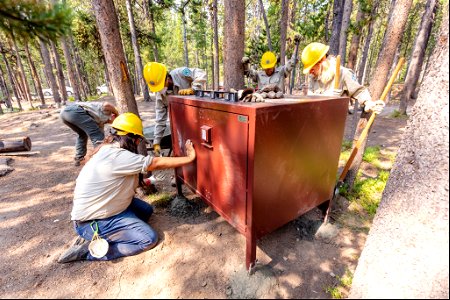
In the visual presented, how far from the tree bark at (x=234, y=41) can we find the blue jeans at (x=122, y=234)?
2.35 metres

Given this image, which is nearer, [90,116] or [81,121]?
[81,121]

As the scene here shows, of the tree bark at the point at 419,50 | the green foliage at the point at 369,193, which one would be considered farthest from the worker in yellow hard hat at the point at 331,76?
the tree bark at the point at 419,50

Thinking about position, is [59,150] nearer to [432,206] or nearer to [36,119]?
[36,119]

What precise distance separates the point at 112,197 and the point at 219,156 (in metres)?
1.49

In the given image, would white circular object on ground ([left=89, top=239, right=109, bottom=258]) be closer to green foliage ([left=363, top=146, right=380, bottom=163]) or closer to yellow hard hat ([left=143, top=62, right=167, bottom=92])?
yellow hard hat ([left=143, top=62, right=167, bottom=92])

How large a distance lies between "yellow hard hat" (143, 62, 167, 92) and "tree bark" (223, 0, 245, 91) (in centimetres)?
106

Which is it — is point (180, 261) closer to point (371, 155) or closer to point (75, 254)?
point (75, 254)

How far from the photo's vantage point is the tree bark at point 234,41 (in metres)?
3.61

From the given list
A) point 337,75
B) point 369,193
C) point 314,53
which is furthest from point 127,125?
point 369,193

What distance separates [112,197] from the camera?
2691 mm

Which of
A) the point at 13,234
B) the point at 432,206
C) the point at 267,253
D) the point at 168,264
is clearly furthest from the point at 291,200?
the point at 13,234

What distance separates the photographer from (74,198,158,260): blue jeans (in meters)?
2.64

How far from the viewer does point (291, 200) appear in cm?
229

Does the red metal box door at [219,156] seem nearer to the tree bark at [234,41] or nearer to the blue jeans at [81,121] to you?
the tree bark at [234,41]
